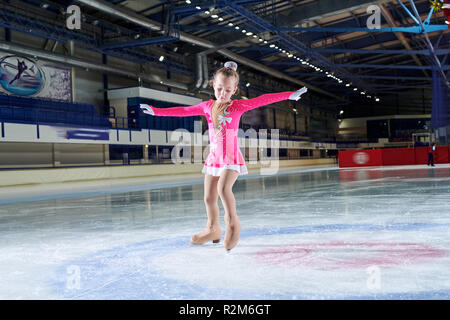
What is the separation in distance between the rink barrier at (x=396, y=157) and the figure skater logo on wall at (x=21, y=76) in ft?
66.6

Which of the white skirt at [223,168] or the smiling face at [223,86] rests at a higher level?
the smiling face at [223,86]

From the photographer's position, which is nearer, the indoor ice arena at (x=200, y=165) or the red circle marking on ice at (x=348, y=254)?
the indoor ice arena at (x=200, y=165)

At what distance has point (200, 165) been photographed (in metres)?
29.5

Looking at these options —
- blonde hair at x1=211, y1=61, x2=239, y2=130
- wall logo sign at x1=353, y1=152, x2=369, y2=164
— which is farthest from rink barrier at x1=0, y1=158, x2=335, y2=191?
blonde hair at x1=211, y1=61, x2=239, y2=130

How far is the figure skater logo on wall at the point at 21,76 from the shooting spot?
1889cm

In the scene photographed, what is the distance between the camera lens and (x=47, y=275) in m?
3.00

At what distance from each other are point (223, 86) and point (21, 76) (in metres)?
18.7

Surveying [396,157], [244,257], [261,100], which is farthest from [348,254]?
[396,157]

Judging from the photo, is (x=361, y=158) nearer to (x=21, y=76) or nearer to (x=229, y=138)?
(x=21, y=76)

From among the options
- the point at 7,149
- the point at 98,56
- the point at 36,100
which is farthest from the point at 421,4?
the point at 7,149

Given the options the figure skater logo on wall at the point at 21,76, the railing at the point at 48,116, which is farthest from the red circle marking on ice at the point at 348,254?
the figure skater logo on wall at the point at 21,76

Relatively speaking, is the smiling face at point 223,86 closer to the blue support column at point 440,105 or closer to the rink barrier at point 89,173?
the rink barrier at point 89,173

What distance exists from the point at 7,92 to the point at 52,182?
14.9ft
